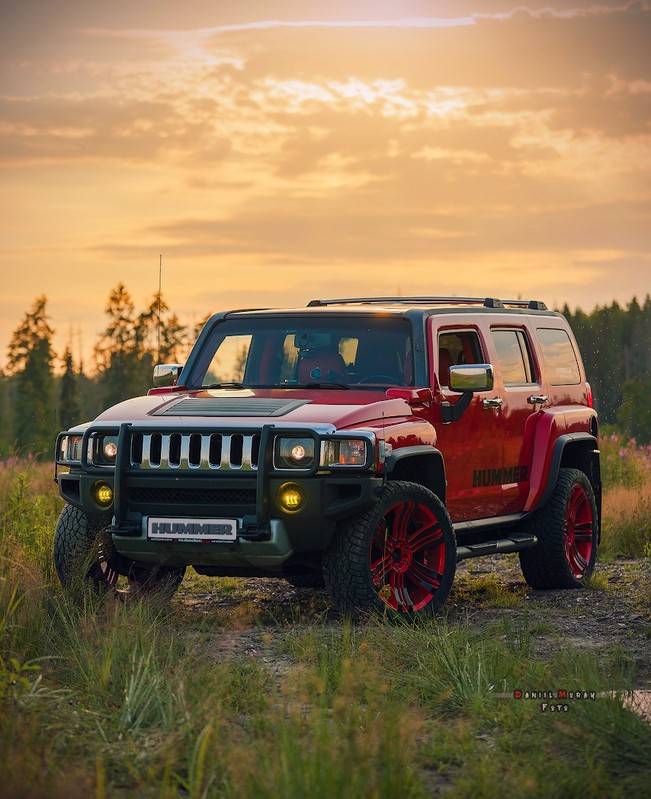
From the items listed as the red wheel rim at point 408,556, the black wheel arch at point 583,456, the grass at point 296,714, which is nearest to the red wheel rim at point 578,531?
the black wheel arch at point 583,456

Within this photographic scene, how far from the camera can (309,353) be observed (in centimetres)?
989

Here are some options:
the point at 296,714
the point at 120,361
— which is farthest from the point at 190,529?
the point at 120,361

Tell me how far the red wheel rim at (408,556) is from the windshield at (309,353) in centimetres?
96

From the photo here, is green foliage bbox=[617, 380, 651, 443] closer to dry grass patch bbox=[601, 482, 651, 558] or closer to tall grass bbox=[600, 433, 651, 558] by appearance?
tall grass bbox=[600, 433, 651, 558]

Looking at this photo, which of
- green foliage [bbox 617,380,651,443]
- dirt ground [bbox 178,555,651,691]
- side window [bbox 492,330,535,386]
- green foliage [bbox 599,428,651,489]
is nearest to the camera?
dirt ground [bbox 178,555,651,691]

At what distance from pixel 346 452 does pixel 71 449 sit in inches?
75.2

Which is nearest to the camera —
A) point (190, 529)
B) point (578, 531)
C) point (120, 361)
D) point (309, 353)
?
point (190, 529)

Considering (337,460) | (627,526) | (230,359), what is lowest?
(627,526)

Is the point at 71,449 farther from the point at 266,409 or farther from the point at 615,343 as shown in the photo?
the point at 615,343

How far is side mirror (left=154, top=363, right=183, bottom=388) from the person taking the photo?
34.0 feet

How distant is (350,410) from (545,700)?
2.96 meters

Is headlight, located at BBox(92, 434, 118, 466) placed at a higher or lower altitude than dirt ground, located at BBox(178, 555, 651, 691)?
higher

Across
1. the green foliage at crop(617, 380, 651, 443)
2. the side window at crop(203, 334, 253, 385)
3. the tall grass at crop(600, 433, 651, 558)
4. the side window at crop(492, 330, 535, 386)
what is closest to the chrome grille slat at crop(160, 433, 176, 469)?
the side window at crop(203, 334, 253, 385)

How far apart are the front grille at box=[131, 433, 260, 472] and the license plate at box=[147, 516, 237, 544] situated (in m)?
0.32
